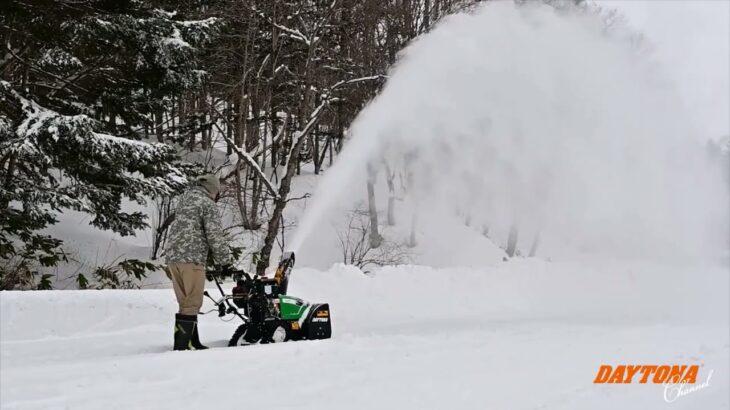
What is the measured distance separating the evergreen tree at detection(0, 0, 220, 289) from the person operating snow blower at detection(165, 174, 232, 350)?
199 inches

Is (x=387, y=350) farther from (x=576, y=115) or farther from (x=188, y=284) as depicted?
(x=576, y=115)

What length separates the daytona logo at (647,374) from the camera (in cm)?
437

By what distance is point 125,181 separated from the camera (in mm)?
11922

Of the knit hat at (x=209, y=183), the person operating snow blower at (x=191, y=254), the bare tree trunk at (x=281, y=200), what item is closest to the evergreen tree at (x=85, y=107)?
the bare tree trunk at (x=281, y=200)

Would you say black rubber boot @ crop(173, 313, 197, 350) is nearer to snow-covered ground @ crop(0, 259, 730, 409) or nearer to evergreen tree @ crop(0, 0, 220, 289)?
snow-covered ground @ crop(0, 259, 730, 409)

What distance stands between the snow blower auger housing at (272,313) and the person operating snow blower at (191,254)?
0.21 meters

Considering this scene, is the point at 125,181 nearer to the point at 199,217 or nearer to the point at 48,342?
the point at 48,342

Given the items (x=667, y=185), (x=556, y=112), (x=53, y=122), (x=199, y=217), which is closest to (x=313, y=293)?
(x=199, y=217)

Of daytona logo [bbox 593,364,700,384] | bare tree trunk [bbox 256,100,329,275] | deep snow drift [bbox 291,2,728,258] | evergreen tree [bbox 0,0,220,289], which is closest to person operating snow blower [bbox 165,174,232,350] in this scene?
deep snow drift [bbox 291,2,728,258]

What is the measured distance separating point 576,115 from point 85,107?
9.24m

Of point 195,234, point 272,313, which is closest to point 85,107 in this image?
point 195,234

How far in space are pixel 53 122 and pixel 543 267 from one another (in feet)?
30.8

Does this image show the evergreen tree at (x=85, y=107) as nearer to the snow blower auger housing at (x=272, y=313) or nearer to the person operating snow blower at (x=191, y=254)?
the person operating snow blower at (x=191, y=254)

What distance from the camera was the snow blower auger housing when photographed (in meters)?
5.91
